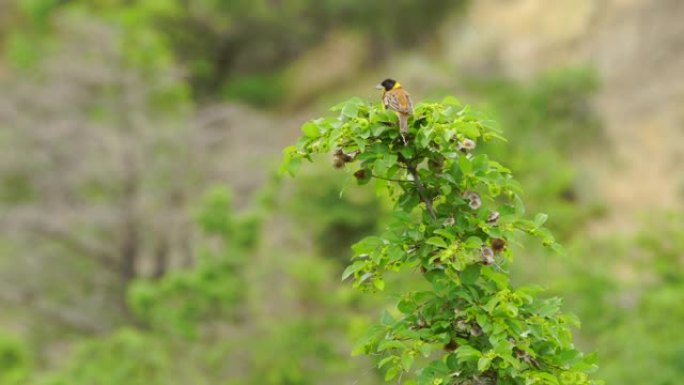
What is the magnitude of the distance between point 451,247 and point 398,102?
1.96ft

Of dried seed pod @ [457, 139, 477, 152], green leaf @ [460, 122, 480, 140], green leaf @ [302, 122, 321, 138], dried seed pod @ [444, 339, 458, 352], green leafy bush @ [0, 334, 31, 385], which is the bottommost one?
dried seed pod @ [444, 339, 458, 352]

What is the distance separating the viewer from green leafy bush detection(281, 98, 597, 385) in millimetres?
4059

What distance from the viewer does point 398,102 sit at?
4160 mm

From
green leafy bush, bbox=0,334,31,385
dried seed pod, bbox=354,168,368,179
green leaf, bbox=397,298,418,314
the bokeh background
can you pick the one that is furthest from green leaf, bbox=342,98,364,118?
green leafy bush, bbox=0,334,31,385

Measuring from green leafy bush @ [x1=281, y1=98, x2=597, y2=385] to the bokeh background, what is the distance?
7808mm

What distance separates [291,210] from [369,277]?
13603 millimetres

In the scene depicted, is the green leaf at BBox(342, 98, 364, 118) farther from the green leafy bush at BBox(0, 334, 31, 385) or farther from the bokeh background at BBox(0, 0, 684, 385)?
the green leafy bush at BBox(0, 334, 31, 385)

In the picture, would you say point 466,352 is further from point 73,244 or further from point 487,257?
point 73,244

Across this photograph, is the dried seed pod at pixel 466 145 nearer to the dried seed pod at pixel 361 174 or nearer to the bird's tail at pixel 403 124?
the bird's tail at pixel 403 124

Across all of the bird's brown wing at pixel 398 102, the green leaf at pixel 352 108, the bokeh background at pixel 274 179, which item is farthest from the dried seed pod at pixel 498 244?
the bokeh background at pixel 274 179

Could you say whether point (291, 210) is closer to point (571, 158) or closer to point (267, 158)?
point (267, 158)

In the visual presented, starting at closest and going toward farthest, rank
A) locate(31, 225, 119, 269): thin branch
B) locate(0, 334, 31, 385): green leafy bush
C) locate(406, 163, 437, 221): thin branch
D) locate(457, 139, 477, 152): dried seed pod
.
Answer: locate(457, 139, 477, 152): dried seed pod
locate(406, 163, 437, 221): thin branch
locate(0, 334, 31, 385): green leafy bush
locate(31, 225, 119, 269): thin branch

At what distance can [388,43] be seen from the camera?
27.2 meters

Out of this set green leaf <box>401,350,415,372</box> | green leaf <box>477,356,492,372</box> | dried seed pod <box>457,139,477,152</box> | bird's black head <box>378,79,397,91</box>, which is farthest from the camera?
bird's black head <box>378,79,397,91</box>
